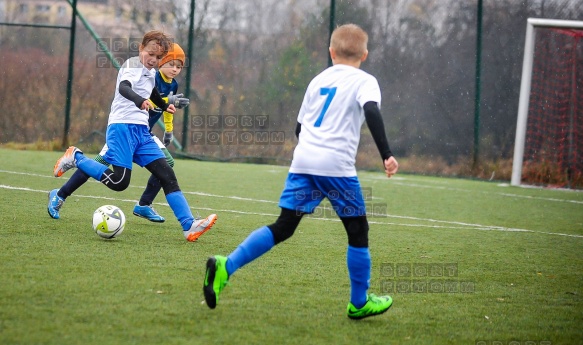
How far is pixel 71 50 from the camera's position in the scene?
15.3 m

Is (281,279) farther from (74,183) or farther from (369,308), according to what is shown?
(74,183)

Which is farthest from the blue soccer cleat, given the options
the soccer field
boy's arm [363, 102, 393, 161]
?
boy's arm [363, 102, 393, 161]

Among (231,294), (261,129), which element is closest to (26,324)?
(231,294)

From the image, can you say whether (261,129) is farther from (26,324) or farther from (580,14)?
(26,324)

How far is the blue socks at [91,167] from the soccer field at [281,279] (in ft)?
1.38

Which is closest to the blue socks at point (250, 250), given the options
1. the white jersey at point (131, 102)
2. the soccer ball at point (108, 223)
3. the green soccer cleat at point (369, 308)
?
the green soccer cleat at point (369, 308)

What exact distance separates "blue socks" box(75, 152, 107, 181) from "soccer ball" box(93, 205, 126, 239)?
578 mm

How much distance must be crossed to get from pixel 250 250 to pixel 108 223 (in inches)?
78.6

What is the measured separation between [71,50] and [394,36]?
6.33m

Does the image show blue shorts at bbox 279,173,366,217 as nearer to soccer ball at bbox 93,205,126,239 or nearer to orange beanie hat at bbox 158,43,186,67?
soccer ball at bbox 93,205,126,239

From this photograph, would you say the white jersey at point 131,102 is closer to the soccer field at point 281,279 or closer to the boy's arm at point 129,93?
the boy's arm at point 129,93

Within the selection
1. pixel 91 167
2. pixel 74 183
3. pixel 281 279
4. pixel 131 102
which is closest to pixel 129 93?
pixel 131 102

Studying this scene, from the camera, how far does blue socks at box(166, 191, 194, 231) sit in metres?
5.90

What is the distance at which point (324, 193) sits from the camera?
407cm
